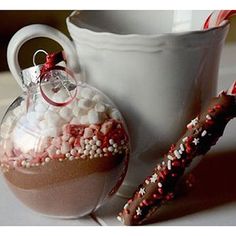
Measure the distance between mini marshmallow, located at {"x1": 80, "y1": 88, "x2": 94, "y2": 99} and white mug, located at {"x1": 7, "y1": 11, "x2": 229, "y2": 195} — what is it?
0.05 feet

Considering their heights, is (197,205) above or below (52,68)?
below

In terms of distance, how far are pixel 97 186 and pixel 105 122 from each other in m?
0.05

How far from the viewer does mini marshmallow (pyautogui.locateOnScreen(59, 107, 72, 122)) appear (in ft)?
1.42

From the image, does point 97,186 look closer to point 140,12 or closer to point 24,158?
point 24,158

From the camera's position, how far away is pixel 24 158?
44 cm

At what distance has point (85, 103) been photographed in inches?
17.5

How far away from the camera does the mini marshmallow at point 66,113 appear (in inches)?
17.1

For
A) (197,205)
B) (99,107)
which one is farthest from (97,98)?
(197,205)

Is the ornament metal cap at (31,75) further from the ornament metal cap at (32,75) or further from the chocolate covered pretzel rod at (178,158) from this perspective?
the chocolate covered pretzel rod at (178,158)

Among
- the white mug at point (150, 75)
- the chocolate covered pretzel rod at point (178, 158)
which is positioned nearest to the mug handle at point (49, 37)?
the white mug at point (150, 75)

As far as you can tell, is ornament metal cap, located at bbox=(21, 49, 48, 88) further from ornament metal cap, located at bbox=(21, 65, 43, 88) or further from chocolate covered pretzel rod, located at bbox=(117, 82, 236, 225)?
chocolate covered pretzel rod, located at bbox=(117, 82, 236, 225)

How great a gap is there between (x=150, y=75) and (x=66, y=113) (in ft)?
0.22

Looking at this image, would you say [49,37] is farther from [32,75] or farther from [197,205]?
[197,205]
